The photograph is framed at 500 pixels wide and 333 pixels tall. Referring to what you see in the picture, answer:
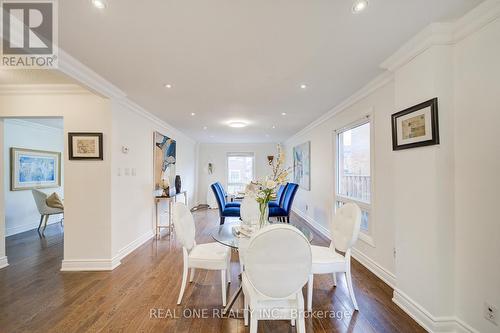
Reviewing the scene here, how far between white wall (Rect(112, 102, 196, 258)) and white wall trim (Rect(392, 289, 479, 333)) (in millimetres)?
3506

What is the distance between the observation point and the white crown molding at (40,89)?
290 centimetres

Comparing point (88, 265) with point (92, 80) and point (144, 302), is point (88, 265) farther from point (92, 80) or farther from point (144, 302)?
point (92, 80)

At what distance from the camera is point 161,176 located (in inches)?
192

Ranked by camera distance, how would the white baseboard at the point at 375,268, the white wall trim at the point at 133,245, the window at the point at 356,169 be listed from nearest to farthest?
the white baseboard at the point at 375,268 < the window at the point at 356,169 < the white wall trim at the point at 133,245

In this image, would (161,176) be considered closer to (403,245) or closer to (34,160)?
(34,160)

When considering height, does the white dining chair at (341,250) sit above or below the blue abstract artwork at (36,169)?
below

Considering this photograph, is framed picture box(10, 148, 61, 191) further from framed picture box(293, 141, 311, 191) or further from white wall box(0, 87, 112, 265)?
framed picture box(293, 141, 311, 191)

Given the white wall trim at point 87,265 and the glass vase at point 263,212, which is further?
the white wall trim at point 87,265

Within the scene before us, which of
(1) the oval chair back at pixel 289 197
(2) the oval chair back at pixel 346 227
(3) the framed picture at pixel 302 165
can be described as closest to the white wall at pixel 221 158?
(3) the framed picture at pixel 302 165

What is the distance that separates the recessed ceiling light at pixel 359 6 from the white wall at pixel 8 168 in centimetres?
606

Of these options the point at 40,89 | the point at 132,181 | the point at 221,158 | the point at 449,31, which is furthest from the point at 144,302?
the point at 221,158

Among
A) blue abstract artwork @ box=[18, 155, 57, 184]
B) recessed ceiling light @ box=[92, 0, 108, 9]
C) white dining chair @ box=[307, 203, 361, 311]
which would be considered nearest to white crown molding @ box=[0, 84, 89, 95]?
recessed ceiling light @ box=[92, 0, 108, 9]

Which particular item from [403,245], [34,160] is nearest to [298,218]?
[403,245]

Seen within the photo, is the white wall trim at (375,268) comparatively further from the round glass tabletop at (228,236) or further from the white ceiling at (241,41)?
the white ceiling at (241,41)
